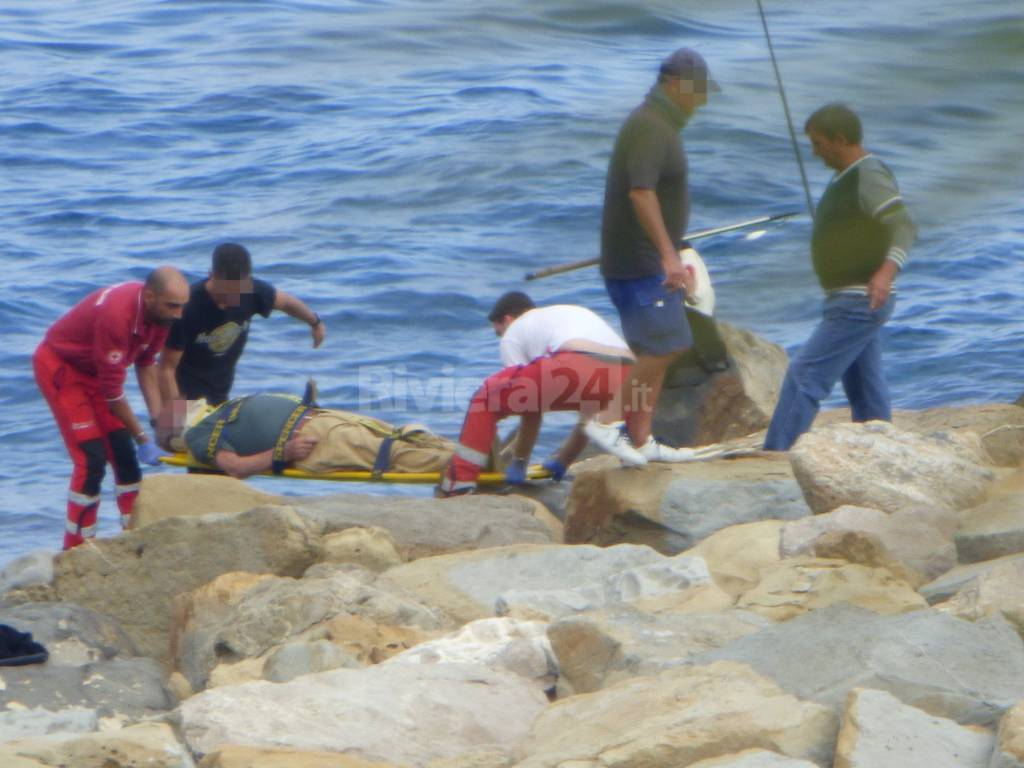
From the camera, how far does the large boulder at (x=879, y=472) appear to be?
5480 mm

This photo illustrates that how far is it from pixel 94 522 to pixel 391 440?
1.48 meters

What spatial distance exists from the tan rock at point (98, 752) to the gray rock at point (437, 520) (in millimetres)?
2164

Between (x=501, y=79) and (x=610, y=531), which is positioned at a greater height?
(x=501, y=79)

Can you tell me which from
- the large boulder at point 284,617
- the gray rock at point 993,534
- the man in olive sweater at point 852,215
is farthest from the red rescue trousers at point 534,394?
the man in olive sweater at point 852,215

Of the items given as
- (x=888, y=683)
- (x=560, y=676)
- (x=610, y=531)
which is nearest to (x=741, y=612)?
(x=560, y=676)

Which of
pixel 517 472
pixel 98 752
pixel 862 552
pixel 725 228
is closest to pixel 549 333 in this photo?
pixel 517 472

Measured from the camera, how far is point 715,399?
845 centimetres

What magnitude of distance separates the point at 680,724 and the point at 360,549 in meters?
2.39

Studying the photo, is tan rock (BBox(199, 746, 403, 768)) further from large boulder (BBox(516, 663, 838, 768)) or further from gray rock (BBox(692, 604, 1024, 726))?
gray rock (BBox(692, 604, 1024, 726))

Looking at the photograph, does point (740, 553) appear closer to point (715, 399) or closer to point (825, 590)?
point (825, 590)

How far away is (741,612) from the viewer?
14.3 ft

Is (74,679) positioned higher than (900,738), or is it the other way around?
(900,738)

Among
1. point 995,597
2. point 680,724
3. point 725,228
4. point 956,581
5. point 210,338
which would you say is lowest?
point 210,338

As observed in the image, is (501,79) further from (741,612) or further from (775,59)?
(741,612)
